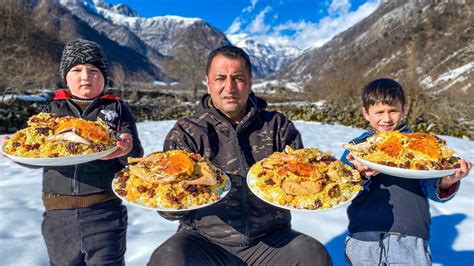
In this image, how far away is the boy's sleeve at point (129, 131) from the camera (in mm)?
2242

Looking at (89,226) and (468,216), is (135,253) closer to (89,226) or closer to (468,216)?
(89,226)

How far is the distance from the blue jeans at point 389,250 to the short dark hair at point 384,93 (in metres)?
0.90

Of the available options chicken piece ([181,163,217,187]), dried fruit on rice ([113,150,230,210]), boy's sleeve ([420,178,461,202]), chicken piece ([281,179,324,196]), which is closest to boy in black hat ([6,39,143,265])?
dried fruit on rice ([113,150,230,210])

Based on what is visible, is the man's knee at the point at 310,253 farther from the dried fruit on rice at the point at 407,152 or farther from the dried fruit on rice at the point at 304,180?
the dried fruit on rice at the point at 407,152

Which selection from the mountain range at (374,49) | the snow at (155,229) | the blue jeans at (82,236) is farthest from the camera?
the mountain range at (374,49)

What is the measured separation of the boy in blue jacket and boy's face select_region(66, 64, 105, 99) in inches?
72.8

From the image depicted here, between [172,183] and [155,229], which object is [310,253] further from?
[155,229]

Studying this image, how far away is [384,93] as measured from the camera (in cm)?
224

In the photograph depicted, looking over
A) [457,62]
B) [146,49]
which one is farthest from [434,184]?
[146,49]

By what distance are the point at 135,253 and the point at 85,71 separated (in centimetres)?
169

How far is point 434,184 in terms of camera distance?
2.05 meters

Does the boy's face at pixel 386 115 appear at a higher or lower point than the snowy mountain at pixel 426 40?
lower

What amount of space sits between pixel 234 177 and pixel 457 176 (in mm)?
1386

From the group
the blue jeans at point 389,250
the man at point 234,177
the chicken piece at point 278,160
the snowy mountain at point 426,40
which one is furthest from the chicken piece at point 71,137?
the snowy mountain at point 426,40
